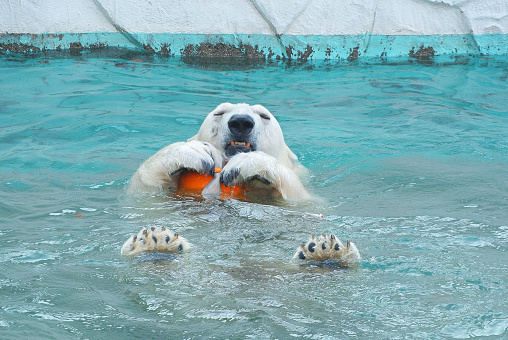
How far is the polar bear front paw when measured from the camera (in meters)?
2.46

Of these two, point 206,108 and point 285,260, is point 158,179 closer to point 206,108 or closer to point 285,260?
point 285,260

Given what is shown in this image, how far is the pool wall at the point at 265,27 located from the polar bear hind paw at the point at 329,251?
647 cm

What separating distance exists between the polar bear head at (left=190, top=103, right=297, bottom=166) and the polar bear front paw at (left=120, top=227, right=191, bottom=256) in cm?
115

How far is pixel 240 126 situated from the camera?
3.56 metres

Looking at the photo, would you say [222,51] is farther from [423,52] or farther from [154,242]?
[154,242]

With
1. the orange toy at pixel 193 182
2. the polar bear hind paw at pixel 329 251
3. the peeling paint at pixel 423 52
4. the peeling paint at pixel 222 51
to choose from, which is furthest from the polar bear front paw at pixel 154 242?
the peeling paint at pixel 423 52

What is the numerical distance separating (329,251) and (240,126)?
53.6 inches

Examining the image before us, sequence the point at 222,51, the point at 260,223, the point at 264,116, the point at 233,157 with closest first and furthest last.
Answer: the point at 260,223 → the point at 233,157 → the point at 264,116 → the point at 222,51

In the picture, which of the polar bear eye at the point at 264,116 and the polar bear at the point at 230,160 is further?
the polar bear eye at the point at 264,116

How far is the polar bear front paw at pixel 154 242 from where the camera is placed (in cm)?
246

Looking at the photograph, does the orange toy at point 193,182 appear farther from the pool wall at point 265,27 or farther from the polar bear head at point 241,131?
the pool wall at point 265,27

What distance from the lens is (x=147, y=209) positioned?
317 cm

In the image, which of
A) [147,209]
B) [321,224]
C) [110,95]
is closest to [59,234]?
[147,209]

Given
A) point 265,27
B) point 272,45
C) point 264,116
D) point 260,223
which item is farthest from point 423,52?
point 260,223
